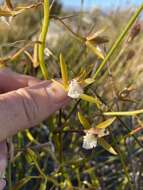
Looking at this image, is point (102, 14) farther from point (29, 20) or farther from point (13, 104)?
point (13, 104)

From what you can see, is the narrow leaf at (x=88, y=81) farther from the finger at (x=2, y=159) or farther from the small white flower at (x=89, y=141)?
the finger at (x=2, y=159)

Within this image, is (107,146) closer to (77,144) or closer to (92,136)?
(92,136)

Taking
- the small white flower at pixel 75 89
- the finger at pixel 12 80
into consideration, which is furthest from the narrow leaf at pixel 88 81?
the finger at pixel 12 80

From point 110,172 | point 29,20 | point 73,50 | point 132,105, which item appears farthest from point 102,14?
point 110,172

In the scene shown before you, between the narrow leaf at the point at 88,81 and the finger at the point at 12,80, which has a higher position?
the finger at the point at 12,80

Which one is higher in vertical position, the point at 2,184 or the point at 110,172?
the point at 110,172

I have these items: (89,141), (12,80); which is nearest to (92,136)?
(89,141)

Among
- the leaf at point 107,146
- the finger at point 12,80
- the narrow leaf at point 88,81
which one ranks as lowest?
the leaf at point 107,146

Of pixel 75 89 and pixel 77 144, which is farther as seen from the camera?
pixel 77 144

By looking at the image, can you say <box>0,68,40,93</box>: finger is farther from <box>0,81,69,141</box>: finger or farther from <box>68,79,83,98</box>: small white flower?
<box>68,79,83,98</box>: small white flower
